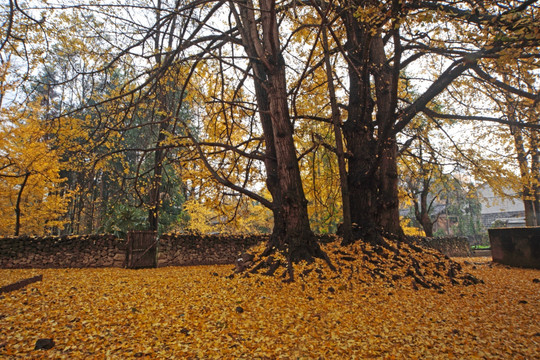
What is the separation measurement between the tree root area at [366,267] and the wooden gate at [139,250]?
4795 millimetres

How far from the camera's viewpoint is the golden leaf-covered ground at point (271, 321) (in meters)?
2.39

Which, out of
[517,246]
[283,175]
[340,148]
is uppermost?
[340,148]

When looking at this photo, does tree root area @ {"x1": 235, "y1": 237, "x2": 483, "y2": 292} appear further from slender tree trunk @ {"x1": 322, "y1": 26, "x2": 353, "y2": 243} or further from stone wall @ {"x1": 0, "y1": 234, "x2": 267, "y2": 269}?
stone wall @ {"x1": 0, "y1": 234, "x2": 267, "y2": 269}

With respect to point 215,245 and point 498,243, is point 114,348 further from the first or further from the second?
point 498,243

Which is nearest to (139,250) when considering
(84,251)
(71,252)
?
(84,251)

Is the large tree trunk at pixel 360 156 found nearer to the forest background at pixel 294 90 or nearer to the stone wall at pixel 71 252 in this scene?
the forest background at pixel 294 90

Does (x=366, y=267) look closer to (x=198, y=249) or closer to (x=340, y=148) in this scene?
(x=340, y=148)

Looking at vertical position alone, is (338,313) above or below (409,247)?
below

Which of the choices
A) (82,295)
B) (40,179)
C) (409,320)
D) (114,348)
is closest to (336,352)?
(409,320)

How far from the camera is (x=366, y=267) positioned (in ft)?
14.9

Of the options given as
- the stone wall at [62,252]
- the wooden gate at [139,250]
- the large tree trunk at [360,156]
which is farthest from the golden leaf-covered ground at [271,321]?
the stone wall at [62,252]

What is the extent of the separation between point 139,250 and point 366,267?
7088mm

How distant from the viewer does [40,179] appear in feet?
35.9

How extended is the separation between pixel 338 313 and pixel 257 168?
4.96 m
